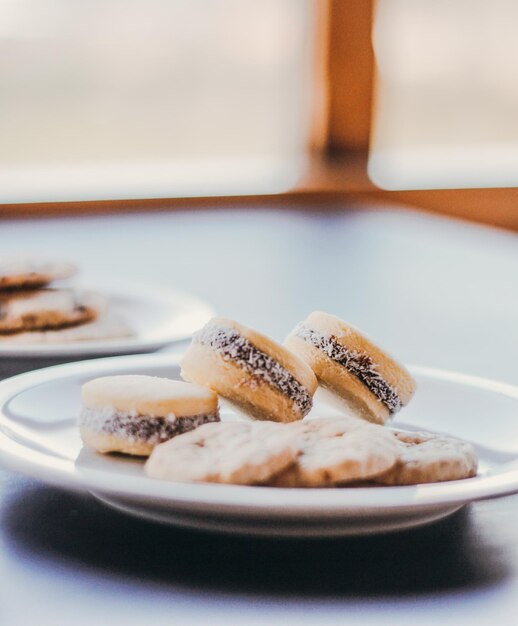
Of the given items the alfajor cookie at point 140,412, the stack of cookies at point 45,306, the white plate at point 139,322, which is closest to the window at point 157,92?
the white plate at point 139,322

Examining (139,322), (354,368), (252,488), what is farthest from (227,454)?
(139,322)

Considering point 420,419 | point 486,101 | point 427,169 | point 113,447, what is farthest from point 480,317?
point 486,101

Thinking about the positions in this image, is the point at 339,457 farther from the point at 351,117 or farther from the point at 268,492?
the point at 351,117

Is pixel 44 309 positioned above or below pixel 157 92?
above

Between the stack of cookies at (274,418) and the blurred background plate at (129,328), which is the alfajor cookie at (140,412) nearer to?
the stack of cookies at (274,418)

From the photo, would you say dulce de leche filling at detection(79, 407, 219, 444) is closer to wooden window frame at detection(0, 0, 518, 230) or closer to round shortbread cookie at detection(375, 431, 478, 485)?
round shortbread cookie at detection(375, 431, 478, 485)

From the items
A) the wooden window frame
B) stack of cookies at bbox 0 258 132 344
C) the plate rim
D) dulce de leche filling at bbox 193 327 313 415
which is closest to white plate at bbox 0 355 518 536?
the plate rim
